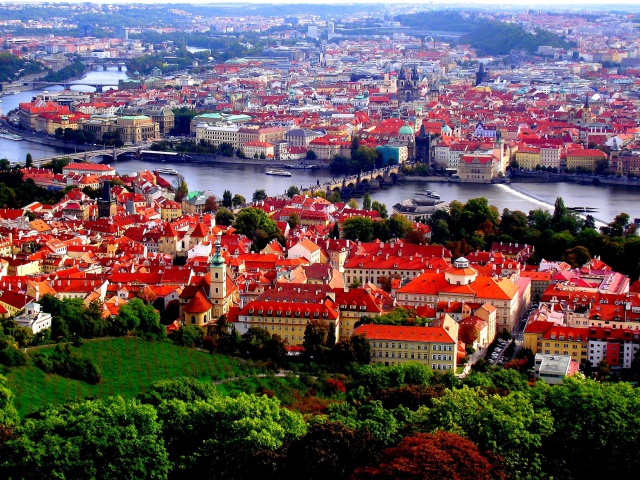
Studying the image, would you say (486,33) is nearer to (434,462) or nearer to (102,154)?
(102,154)

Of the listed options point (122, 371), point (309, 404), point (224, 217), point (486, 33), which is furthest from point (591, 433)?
point (486, 33)

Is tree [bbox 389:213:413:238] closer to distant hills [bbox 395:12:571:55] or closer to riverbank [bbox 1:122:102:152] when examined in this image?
riverbank [bbox 1:122:102:152]

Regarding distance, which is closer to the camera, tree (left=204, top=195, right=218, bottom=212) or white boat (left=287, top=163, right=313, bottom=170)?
tree (left=204, top=195, right=218, bottom=212)

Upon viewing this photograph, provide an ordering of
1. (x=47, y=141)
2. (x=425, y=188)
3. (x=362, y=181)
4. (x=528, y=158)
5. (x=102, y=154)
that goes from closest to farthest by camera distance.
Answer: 1. (x=425, y=188)
2. (x=362, y=181)
3. (x=528, y=158)
4. (x=102, y=154)
5. (x=47, y=141)

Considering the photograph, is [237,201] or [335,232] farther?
[237,201]

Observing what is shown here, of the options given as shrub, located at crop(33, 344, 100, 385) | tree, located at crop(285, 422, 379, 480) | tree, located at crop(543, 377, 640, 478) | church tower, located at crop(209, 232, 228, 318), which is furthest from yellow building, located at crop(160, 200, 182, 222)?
tree, located at crop(285, 422, 379, 480)

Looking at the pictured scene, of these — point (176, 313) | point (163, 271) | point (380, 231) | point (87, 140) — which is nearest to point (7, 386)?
point (176, 313)
